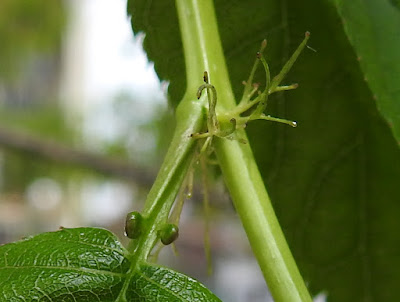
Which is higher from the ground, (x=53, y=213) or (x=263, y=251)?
(x=263, y=251)

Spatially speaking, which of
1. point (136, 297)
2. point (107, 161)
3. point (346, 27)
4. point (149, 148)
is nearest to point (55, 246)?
point (136, 297)

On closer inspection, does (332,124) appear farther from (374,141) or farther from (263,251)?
(263,251)

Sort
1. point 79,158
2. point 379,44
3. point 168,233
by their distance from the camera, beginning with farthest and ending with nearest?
point 79,158
point 379,44
point 168,233

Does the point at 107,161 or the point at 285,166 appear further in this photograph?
the point at 107,161

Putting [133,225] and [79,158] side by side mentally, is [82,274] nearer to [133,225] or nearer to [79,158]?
[133,225]

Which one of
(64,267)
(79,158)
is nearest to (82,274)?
(64,267)

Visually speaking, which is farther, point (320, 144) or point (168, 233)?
point (320, 144)

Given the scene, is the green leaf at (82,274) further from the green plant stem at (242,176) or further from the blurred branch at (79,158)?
the blurred branch at (79,158)

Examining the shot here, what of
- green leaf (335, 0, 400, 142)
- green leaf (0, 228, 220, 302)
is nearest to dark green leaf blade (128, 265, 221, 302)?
green leaf (0, 228, 220, 302)
